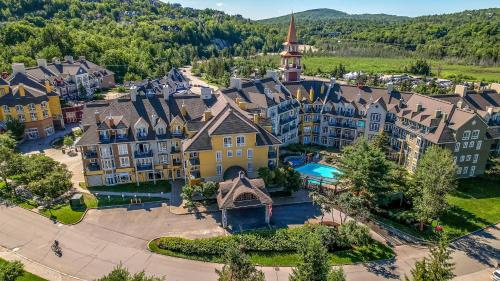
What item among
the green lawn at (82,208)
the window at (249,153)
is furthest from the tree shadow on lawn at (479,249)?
the green lawn at (82,208)

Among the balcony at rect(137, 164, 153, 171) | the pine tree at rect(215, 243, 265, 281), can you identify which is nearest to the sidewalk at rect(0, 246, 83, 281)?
the pine tree at rect(215, 243, 265, 281)

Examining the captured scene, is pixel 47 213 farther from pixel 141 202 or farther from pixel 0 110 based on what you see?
pixel 0 110

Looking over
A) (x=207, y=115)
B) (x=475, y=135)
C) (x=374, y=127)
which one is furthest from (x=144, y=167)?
(x=475, y=135)

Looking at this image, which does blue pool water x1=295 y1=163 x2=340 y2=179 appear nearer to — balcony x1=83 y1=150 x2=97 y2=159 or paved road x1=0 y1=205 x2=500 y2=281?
paved road x1=0 y1=205 x2=500 y2=281

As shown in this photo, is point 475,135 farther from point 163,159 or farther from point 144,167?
point 144,167

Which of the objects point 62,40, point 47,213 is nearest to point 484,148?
point 47,213

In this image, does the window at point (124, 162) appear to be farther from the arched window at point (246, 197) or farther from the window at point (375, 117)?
the window at point (375, 117)
